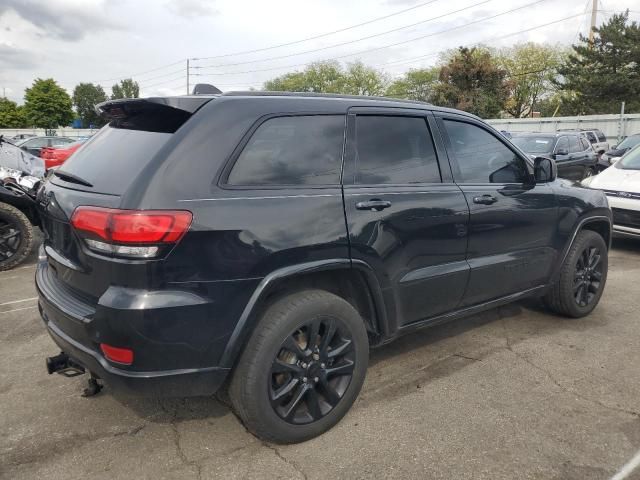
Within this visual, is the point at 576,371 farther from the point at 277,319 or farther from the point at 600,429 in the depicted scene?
the point at 277,319

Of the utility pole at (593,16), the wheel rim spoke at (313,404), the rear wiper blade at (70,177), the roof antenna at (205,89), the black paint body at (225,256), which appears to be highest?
the utility pole at (593,16)

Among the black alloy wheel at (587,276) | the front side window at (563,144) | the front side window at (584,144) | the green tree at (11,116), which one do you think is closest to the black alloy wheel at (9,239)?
the black alloy wheel at (587,276)

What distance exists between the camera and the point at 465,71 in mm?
37250

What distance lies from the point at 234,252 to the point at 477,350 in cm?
236

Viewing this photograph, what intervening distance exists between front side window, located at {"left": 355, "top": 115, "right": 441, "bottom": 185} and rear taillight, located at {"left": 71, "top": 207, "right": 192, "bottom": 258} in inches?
42.4

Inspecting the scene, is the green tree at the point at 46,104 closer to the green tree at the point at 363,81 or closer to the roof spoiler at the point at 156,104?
the green tree at the point at 363,81

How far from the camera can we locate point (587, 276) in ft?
14.9

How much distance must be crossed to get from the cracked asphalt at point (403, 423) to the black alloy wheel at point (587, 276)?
0.55 meters

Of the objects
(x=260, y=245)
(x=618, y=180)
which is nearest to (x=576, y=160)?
(x=618, y=180)

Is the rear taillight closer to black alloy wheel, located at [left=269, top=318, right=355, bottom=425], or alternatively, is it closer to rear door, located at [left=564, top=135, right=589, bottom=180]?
black alloy wheel, located at [left=269, top=318, right=355, bottom=425]

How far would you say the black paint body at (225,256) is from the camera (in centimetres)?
227

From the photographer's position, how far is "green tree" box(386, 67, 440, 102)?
75.3 metres

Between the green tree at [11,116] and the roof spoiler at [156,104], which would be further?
the green tree at [11,116]

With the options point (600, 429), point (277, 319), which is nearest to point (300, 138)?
point (277, 319)
